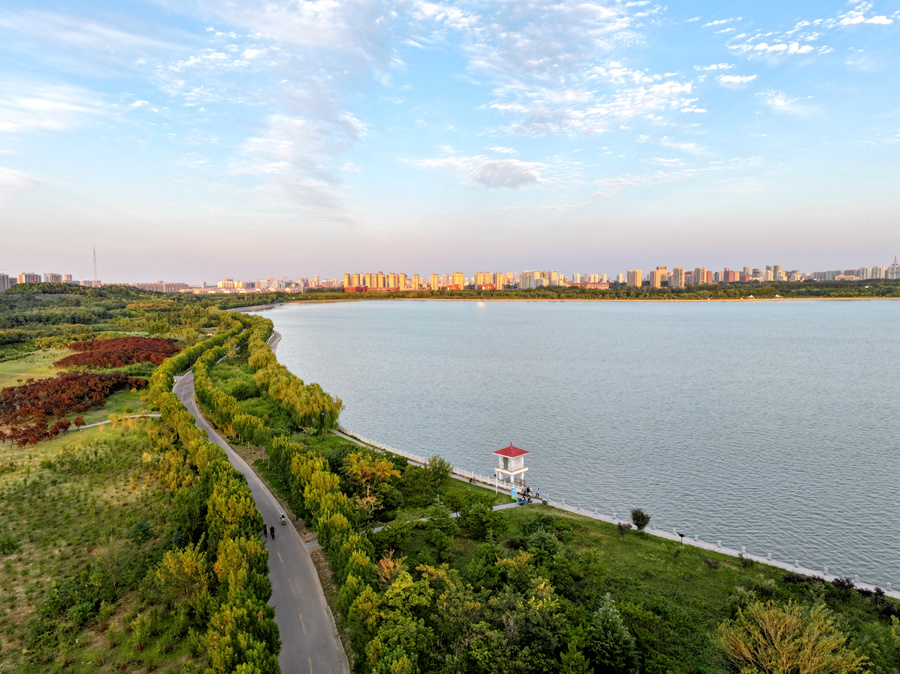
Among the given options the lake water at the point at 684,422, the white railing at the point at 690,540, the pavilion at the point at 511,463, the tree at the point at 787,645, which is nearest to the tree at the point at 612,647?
the tree at the point at 787,645

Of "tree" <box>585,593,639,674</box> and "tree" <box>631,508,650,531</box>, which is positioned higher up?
"tree" <box>585,593,639,674</box>

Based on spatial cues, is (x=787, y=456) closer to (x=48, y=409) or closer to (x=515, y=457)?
(x=515, y=457)

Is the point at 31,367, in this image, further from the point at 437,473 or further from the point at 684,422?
the point at 684,422

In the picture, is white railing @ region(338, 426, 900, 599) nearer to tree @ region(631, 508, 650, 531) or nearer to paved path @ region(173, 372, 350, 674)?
tree @ region(631, 508, 650, 531)

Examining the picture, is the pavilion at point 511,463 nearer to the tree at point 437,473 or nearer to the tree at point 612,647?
the tree at point 437,473

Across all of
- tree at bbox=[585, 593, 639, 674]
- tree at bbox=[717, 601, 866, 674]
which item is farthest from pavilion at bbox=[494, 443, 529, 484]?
tree at bbox=[717, 601, 866, 674]
